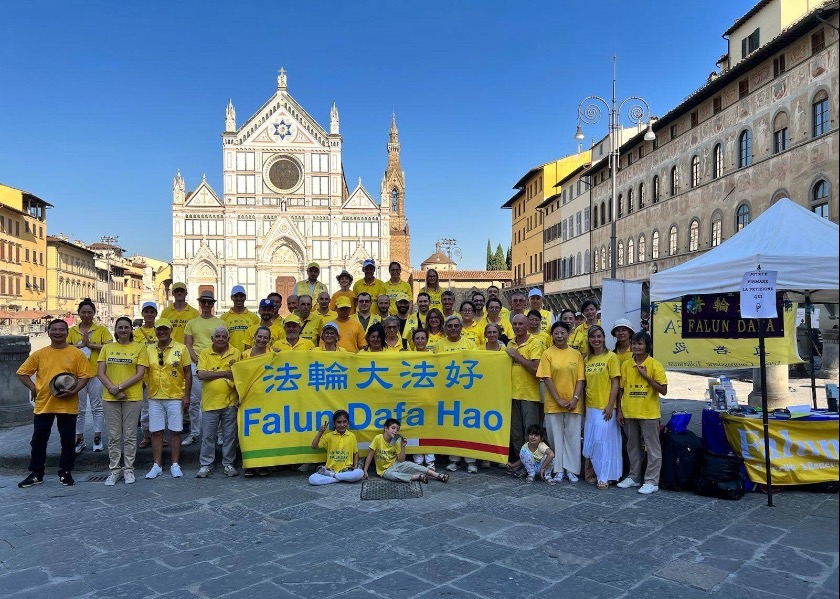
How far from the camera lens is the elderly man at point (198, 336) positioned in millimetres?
7934

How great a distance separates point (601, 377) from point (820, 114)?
61.8 ft

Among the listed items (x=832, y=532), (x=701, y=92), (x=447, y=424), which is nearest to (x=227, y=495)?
(x=447, y=424)

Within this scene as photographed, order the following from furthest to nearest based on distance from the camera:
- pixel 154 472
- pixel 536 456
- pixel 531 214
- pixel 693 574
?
pixel 531 214 → pixel 154 472 → pixel 536 456 → pixel 693 574

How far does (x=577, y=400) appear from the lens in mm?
6641

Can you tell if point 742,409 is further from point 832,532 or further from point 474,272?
point 474,272

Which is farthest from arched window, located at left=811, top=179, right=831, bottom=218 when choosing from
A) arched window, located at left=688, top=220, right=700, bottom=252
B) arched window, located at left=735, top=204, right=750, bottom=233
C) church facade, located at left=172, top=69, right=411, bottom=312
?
church facade, located at left=172, top=69, right=411, bottom=312

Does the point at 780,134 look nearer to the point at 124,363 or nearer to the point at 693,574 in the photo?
the point at 693,574

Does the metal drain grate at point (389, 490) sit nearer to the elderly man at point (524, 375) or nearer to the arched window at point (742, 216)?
the elderly man at point (524, 375)

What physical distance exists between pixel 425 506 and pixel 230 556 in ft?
6.29

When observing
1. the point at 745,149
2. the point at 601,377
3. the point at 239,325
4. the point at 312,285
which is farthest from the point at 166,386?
the point at 745,149

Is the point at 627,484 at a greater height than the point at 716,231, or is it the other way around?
the point at 716,231

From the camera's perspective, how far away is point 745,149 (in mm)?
24484

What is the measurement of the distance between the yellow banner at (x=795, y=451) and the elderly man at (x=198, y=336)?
6.35 metres

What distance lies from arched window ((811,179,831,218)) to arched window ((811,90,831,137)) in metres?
1.64
